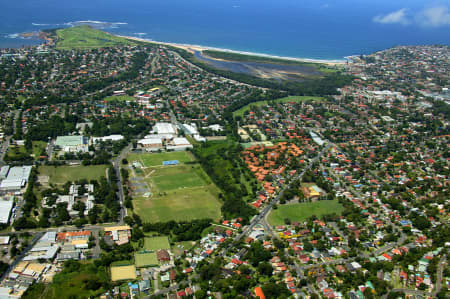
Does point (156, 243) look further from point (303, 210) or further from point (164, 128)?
point (164, 128)

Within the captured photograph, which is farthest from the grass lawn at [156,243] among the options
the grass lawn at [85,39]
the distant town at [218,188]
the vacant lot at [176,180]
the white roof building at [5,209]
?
the grass lawn at [85,39]

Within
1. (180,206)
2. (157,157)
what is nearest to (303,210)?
(180,206)

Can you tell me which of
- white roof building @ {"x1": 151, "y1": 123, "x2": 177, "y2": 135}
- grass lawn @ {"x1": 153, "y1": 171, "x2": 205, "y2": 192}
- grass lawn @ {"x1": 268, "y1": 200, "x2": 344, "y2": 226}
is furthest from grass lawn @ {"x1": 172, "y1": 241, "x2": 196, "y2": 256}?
white roof building @ {"x1": 151, "y1": 123, "x2": 177, "y2": 135}

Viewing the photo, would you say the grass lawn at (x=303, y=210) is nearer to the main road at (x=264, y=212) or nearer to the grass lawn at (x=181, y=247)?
Result: the main road at (x=264, y=212)

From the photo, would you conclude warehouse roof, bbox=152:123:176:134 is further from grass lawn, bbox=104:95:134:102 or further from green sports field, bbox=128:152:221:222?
grass lawn, bbox=104:95:134:102

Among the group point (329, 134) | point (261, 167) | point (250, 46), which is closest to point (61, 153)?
point (261, 167)

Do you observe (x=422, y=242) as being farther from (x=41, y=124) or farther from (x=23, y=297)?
(x=41, y=124)
